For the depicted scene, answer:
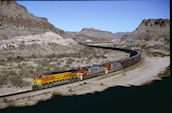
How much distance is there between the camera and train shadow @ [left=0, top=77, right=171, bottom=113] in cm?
1059

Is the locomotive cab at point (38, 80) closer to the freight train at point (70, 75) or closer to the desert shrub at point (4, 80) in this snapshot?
the freight train at point (70, 75)

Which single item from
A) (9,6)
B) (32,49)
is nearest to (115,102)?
(32,49)

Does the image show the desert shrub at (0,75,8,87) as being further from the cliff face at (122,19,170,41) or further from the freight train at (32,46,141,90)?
the cliff face at (122,19,170,41)

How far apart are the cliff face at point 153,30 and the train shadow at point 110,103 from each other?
92.3 metres

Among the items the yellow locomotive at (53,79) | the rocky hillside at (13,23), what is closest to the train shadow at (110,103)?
the yellow locomotive at (53,79)

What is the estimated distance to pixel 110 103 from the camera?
11805mm

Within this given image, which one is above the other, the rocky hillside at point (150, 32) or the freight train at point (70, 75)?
the rocky hillside at point (150, 32)

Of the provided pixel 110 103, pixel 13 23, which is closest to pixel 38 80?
pixel 110 103

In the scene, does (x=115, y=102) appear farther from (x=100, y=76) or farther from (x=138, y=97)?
(x=100, y=76)

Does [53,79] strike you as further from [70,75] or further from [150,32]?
[150,32]

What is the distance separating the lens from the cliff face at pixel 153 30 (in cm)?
10165

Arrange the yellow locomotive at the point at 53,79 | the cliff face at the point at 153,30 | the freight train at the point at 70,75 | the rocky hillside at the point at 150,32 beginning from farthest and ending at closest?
the cliff face at the point at 153,30, the rocky hillside at the point at 150,32, the freight train at the point at 70,75, the yellow locomotive at the point at 53,79

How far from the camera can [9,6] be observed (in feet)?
179

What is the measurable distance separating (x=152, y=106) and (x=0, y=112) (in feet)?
39.7
